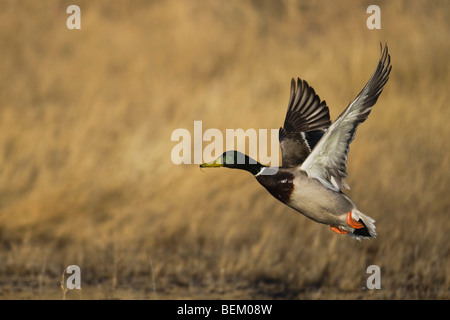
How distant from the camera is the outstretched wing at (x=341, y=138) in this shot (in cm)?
483

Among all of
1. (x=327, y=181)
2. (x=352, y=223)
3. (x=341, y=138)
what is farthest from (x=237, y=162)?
(x=352, y=223)

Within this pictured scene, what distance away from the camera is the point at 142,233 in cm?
948

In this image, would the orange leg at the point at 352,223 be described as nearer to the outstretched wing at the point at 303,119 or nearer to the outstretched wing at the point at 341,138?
the outstretched wing at the point at 341,138

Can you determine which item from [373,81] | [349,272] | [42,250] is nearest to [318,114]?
[373,81]

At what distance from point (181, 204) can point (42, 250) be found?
66.7 inches

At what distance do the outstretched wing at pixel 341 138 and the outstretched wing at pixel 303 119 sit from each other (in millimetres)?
593

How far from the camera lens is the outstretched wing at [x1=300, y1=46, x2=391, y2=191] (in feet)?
15.8

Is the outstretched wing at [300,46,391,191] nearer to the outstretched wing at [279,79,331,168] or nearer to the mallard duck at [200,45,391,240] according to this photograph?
the mallard duck at [200,45,391,240]

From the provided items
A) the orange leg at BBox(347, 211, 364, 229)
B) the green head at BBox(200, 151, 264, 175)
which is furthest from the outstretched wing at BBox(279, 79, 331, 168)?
the orange leg at BBox(347, 211, 364, 229)

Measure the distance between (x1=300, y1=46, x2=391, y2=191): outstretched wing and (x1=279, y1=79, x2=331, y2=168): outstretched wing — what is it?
59 centimetres

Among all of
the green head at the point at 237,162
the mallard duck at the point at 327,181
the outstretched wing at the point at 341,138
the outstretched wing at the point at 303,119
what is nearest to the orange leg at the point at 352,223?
the mallard duck at the point at 327,181

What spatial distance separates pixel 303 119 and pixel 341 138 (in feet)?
3.10

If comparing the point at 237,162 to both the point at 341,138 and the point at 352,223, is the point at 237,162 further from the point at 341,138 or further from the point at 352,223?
the point at 352,223

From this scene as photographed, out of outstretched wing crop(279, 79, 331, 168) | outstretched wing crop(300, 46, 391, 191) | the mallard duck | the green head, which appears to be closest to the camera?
outstretched wing crop(300, 46, 391, 191)
